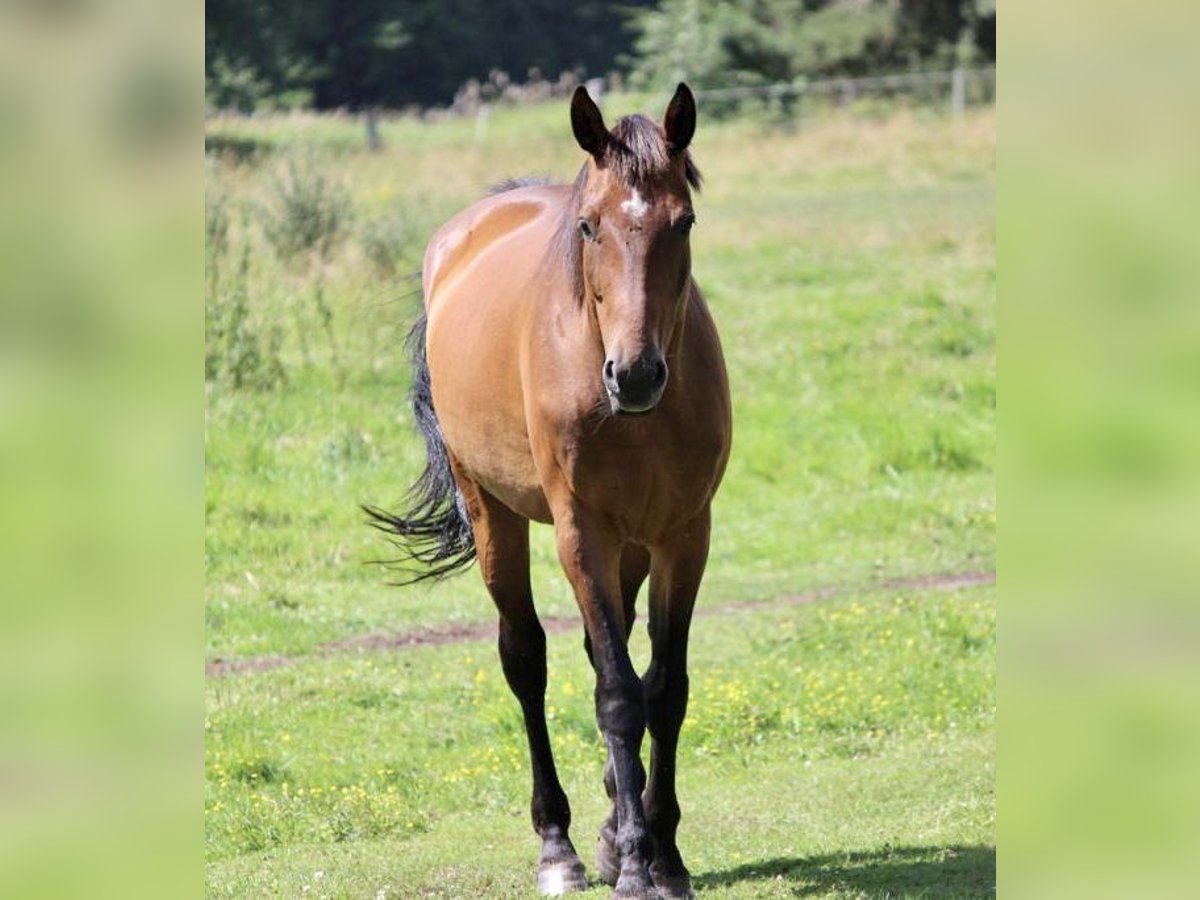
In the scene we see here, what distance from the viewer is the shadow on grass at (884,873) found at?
525cm

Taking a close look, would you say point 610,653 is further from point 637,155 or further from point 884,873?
point 637,155

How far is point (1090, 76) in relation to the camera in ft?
4.09

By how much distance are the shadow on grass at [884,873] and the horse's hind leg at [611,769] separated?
0.30 m

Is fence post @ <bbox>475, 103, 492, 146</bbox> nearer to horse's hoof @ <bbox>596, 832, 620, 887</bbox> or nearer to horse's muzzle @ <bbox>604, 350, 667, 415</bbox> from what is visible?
horse's hoof @ <bbox>596, 832, 620, 887</bbox>

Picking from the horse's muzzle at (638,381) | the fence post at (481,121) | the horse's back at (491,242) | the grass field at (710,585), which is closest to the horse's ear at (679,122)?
the horse's muzzle at (638,381)

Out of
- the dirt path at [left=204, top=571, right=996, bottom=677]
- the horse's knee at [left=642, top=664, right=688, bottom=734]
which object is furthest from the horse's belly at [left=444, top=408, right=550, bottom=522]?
the dirt path at [left=204, top=571, right=996, bottom=677]

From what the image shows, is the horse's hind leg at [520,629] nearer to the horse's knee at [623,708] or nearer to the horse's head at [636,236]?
the horse's knee at [623,708]

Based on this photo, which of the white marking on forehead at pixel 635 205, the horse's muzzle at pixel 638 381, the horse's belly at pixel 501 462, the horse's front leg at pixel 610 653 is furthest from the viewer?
the horse's belly at pixel 501 462

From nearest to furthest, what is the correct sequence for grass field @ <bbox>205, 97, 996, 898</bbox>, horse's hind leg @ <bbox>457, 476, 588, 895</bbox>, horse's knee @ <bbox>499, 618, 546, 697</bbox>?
horse's hind leg @ <bbox>457, 476, 588, 895</bbox>
horse's knee @ <bbox>499, 618, 546, 697</bbox>
grass field @ <bbox>205, 97, 996, 898</bbox>

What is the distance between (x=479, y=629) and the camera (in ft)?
32.9

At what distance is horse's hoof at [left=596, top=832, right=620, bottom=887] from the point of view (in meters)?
5.50

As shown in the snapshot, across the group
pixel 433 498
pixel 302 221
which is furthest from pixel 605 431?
pixel 302 221

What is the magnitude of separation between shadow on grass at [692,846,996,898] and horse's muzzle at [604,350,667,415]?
6.37 ft

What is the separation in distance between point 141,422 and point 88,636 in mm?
197
